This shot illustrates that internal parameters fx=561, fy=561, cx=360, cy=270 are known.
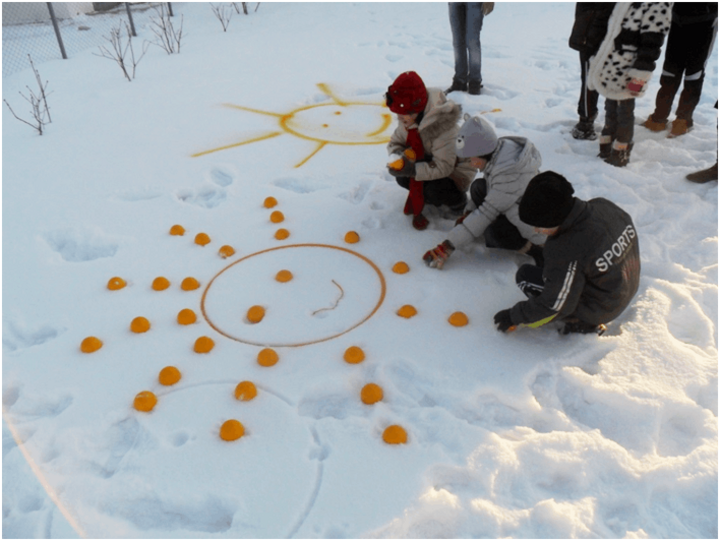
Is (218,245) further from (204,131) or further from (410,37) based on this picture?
(410,37)

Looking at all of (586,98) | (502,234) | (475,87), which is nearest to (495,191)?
(502,234)

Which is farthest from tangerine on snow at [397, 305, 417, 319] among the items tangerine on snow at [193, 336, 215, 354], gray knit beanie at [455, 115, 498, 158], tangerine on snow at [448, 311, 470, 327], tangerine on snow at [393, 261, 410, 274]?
tangerine on snow at [193, 336, 215, 354]

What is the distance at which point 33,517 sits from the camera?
185 centimetres

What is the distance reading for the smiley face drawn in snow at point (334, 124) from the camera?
14.9ft

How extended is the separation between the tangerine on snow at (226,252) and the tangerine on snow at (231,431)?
1.28 meters

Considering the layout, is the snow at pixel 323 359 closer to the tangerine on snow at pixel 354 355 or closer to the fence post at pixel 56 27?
the tangerine on snow at pixel 354 355

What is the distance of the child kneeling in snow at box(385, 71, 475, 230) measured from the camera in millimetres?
2891

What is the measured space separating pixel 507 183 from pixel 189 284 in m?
1.69

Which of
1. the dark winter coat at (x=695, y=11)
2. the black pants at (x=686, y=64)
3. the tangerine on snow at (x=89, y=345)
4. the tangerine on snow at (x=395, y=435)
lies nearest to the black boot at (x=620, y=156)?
the black pants at (x=686, y=64)

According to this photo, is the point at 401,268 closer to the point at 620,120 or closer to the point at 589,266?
the point at 589,266

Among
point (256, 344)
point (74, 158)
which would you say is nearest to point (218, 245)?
point (256, 344)

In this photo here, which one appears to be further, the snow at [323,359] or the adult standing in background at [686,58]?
the adult standing in background at [686,58]

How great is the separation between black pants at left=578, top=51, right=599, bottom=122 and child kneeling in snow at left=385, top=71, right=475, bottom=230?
5.08ft

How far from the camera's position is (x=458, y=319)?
262cm
